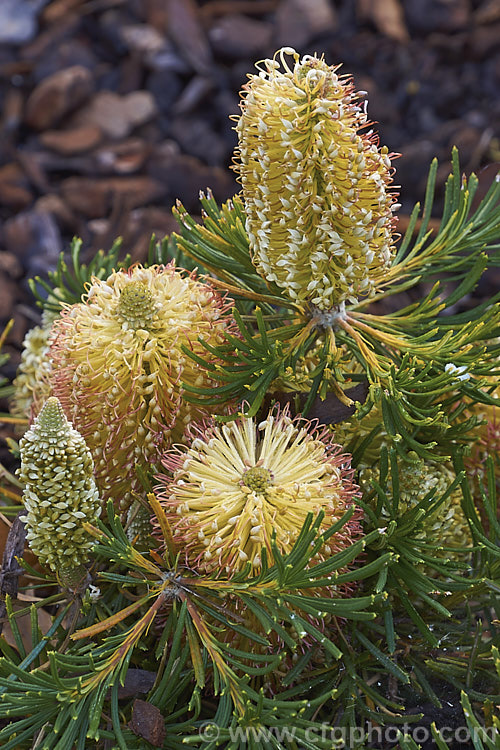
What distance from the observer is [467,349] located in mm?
708

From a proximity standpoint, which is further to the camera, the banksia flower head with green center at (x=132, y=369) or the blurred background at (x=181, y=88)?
the blurred background at (x=181, y=88)

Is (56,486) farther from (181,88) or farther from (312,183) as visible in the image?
(181,88)

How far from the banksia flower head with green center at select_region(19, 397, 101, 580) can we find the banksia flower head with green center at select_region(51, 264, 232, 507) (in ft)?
0.19

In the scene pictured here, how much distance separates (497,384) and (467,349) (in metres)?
0.04

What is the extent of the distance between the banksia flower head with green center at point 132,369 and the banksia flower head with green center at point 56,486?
6cm

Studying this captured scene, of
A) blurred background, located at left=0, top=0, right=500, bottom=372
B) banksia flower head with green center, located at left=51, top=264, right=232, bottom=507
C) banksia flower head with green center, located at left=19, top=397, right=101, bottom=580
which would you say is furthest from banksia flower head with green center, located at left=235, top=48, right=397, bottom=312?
blurred background, located at left=0, top=0, right=500, bottom=372

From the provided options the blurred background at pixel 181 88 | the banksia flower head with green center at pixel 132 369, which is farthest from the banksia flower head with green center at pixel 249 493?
the blurred background at pixel 181 88

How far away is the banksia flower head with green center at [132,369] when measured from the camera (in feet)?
2.31

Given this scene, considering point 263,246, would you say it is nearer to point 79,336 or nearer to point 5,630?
point 79,336

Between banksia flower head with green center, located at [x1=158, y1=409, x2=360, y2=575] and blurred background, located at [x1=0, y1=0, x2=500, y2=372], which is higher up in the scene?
blurred background, located at [x1=0, y1=0, x2=500, y2=372]

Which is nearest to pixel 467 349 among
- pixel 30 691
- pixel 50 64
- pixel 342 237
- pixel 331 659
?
pixel 342 237

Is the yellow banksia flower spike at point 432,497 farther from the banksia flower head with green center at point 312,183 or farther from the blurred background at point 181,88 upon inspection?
the blurred background at point 181,88

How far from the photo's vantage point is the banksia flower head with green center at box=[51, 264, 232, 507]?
0.70 m

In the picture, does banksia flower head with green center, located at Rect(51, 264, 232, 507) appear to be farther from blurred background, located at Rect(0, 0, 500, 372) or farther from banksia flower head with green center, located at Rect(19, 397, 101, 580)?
blurred background, located at Rect(0, 0, 500, 372)
